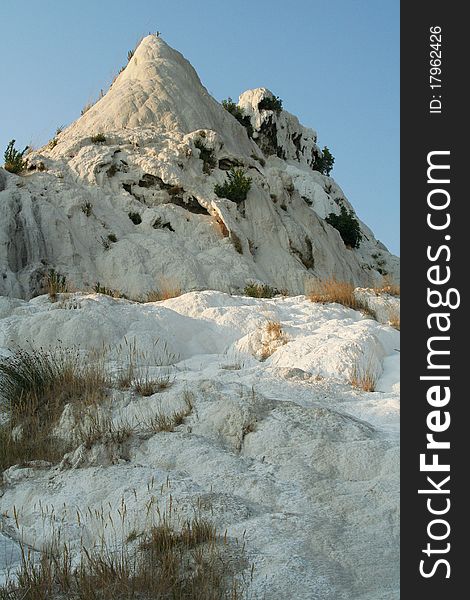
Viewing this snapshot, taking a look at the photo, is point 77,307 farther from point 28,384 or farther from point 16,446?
point 16,446

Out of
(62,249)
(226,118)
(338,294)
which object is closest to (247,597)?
(338,294)

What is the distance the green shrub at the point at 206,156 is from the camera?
21.4 meters

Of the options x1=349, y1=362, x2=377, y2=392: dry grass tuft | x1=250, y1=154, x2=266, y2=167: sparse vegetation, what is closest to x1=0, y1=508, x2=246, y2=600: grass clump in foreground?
x1=349, y1=362, x2=377, y2=392: dry grass tuft

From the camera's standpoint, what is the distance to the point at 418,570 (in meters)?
2.70

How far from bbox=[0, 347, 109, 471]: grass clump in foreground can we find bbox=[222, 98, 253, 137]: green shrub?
2665cm

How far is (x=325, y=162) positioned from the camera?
131 ft

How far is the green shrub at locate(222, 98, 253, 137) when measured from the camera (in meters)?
32.9

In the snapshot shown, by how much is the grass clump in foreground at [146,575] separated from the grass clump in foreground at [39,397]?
6.98ft

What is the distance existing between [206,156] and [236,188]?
1801 millimetres

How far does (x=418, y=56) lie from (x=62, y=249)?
582 inches

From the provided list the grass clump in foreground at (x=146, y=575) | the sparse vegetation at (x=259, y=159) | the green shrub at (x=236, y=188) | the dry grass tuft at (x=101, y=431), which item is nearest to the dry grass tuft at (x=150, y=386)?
the dry grass tuft at (x=101, y=431)

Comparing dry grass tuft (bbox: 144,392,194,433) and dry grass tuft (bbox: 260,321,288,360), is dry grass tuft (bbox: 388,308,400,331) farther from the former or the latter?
dry grass tuft (bbox: 144,392,194,433)

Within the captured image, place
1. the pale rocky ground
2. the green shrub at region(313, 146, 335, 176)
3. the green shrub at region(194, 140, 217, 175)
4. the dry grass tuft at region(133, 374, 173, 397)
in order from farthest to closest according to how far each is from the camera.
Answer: the green shrub at region(313, 146, 335, 176) < the green shrub at region(194, 140, 217, 175) < the dry grass tuft at region(133, 374, 173, 397) < the pale rocky ground

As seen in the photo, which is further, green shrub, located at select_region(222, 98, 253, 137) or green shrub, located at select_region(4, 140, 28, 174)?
green shrub, located at select_region(222, 98, 253, 137)
